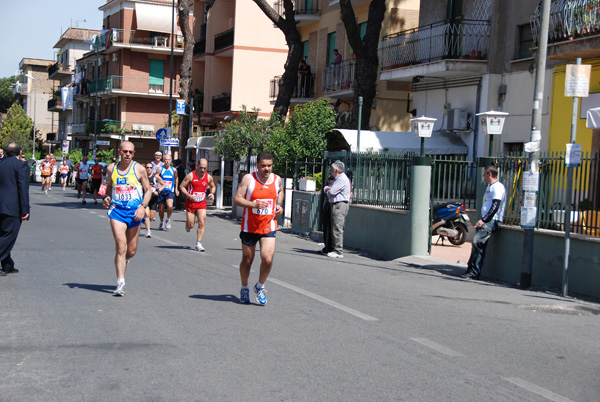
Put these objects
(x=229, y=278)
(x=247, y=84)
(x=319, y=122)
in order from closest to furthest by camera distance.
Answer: (x=229, y=278) < (x=319, y=122) < (x=247, y=84)

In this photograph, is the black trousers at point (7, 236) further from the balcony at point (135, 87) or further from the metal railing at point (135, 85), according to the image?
the metal railing at point (135, 85)

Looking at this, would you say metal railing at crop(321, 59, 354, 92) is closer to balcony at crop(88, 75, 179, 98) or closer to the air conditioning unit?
the air conditioning unit

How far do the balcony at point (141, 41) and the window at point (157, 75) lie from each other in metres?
1.19

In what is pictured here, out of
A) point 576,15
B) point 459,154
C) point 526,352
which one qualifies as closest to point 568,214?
point 526,352

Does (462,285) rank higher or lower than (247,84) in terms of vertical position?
lower

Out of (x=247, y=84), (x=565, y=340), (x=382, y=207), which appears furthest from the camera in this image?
(x=247, y=84)

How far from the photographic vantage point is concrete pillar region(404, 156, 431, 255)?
15.7m

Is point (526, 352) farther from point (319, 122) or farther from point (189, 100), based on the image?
→ point (189, 100)

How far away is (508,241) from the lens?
44.0 ft

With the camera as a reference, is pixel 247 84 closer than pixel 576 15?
No

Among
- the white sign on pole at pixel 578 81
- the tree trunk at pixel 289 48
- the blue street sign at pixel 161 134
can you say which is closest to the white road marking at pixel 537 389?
the white sign on pole at pixel 578 81

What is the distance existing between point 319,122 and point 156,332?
17602mm

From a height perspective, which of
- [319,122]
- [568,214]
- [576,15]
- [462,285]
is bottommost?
[462,285]

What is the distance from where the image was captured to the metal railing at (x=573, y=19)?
59.0 feet
